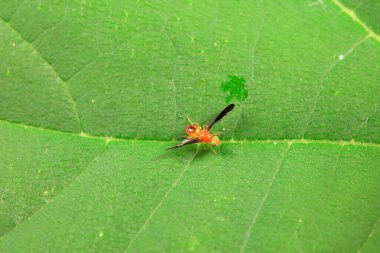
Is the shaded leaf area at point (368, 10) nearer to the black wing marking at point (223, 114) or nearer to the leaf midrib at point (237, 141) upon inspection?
the leaf midrib at point (237, 141)

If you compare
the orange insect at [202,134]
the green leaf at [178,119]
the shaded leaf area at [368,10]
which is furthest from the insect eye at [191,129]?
the shaded leaf area at [368,10]

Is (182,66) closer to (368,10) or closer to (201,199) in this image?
(201,199)

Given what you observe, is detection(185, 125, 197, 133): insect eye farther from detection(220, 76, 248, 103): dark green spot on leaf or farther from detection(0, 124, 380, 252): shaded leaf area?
detection(220, 76, 248, 103): dark green spot on leaf

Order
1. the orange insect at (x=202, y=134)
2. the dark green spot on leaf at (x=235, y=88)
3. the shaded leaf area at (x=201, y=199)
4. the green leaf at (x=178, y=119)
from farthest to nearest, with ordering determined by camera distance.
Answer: the dark green spot on leaf at (x=235, y=88) < the orange insect at (x=202, y=134) < the green leaf at (x=178, y=119) < the shaded leaf area at (x=201, y=199)

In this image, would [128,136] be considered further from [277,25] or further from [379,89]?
[379,89]

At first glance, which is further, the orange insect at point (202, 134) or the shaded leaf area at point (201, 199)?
the orange insect at point (202, 134)

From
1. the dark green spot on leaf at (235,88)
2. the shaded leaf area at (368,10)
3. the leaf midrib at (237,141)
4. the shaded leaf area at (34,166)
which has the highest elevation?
the shaded leaf area at (368,10)

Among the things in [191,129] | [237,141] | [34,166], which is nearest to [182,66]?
[191,129]
